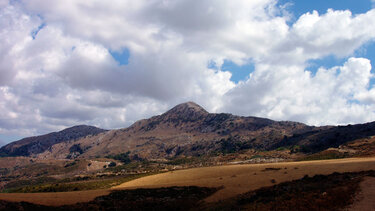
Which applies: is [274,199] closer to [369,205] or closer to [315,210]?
[315,210]

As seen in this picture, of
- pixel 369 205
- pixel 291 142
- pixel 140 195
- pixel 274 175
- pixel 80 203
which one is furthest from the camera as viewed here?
pixel 291 142

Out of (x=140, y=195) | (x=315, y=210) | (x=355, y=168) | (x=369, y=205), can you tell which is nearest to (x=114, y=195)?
(x=140, y=195)

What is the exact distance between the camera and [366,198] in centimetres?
2509

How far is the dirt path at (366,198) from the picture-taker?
22.7 meters

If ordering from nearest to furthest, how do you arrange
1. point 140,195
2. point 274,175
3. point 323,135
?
point 140,195, point 274,175, point 323,135

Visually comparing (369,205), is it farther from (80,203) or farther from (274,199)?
(80,203)

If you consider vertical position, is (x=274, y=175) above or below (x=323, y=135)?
below

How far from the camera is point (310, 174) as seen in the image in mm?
51000

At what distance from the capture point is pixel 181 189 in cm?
5247

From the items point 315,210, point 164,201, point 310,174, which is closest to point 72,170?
point 164,201

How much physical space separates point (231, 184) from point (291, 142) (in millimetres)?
130948

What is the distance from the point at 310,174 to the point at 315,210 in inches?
1189

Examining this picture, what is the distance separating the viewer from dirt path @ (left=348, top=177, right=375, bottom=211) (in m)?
22.7

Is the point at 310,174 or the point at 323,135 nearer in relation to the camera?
the point at 310,174
